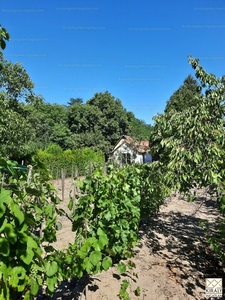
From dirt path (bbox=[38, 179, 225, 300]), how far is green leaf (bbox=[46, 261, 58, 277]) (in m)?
1.14

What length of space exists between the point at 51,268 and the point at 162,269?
2.55m

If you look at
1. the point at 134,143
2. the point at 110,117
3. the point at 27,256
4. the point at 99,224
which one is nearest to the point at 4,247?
the point at 27,256

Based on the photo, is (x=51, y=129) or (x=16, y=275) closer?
(x=16, y=275)

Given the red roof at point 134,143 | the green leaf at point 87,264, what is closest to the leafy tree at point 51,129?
the red roof at point 134,143

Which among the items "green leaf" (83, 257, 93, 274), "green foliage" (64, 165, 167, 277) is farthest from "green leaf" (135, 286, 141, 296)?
"green leaf" (83, 257, 93, 274)

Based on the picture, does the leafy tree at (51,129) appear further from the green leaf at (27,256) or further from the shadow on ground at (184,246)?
the green leaf at (27,256)

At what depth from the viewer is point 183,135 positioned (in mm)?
3182

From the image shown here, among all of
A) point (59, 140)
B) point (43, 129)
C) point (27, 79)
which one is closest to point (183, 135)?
point (27, 79)

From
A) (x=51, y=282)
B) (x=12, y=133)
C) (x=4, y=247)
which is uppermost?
(x=12, y=133)

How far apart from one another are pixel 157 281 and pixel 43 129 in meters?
35.0

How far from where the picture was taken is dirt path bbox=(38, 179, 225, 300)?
9.69 feet

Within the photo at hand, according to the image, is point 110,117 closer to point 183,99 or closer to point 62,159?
point 183,99

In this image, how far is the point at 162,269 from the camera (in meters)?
3.64

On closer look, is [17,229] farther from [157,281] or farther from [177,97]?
[177,97]
